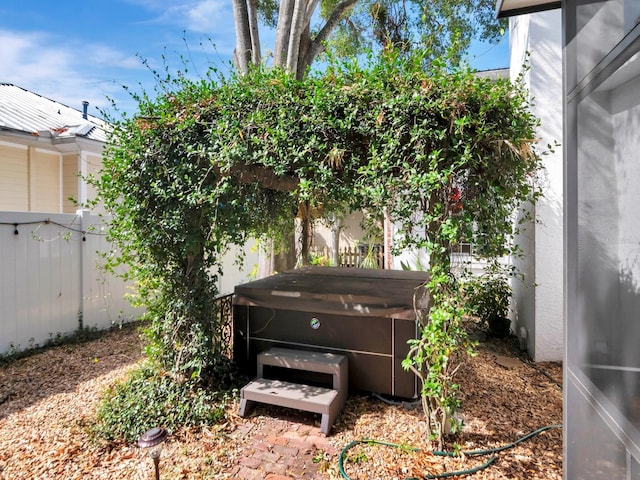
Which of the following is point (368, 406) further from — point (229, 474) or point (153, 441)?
point (153, 441)

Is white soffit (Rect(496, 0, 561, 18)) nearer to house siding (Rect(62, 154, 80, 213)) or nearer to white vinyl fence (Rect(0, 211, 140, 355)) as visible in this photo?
white vinyl fence (Rect(0, 211, 140, 355))

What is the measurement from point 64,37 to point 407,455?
12369mm

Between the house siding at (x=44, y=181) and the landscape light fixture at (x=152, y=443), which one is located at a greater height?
the house siding at (x=44, y=181)

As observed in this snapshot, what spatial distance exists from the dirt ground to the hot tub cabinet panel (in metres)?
0.36

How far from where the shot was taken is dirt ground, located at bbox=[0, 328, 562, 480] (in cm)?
275

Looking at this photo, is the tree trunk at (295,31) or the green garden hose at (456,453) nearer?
the green garden hose at (456,453)

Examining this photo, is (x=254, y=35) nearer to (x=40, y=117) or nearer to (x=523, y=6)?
(x=523, y=6)

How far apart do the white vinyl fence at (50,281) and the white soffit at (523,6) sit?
15.6 feet

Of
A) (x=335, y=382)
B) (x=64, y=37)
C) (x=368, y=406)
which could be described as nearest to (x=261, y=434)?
(x=335, y=382)

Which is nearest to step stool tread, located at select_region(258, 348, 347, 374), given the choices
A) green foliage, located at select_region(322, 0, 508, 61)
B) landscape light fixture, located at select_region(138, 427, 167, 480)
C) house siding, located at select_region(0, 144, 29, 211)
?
landscape light fixture, located at select_region(138, 427, 167, 480)

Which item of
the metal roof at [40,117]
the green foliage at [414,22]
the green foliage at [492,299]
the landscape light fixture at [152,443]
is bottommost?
the landscape light fixture at [152,443]

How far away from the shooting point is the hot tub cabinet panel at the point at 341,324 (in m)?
3.69

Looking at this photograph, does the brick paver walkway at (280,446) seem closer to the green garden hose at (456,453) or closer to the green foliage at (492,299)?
the green garden hose at (456,453)

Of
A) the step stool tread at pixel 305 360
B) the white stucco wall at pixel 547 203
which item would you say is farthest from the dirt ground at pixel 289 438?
→ the white stucco wall at pixel 547 203
